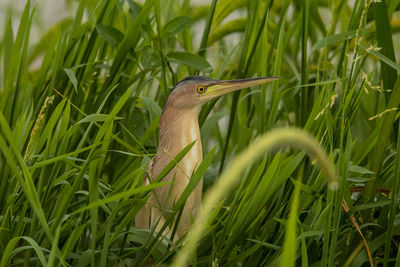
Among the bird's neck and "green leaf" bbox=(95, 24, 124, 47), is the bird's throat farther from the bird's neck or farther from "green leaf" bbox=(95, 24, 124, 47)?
"green leaf" bbox=(95, 24, 124, 47)

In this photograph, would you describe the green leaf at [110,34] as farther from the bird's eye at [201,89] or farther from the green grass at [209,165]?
the bird's eye at [201,89]

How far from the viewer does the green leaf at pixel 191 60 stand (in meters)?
1.12

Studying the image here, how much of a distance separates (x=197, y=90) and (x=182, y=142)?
92 millimetres

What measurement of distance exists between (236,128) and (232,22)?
197 mm

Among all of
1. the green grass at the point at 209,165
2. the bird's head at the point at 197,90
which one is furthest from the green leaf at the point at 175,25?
the bird's head at the point at 197,90

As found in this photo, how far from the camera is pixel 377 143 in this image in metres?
0.93

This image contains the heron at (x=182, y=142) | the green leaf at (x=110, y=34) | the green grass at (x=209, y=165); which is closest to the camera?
the green grass at (x=209, y=165)

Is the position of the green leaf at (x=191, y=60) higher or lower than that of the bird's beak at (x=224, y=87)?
higher

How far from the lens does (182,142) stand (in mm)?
994

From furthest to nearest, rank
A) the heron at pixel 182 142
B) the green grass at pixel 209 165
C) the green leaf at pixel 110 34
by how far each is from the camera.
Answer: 1. the green leaf at pixel 110 34
2. the heron at pixel 182 142
3. the green grass at pixel 209 165

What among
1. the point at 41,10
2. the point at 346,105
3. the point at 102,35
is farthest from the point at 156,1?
the point at 41,10

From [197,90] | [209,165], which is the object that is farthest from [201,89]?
[209,165]

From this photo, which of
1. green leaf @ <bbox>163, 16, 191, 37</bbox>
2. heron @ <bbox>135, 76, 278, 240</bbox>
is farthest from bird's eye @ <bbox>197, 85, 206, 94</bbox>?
green leaf @ <bbox>163, 16, 191, 37</bbox>

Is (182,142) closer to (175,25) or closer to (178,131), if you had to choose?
(178,131)
